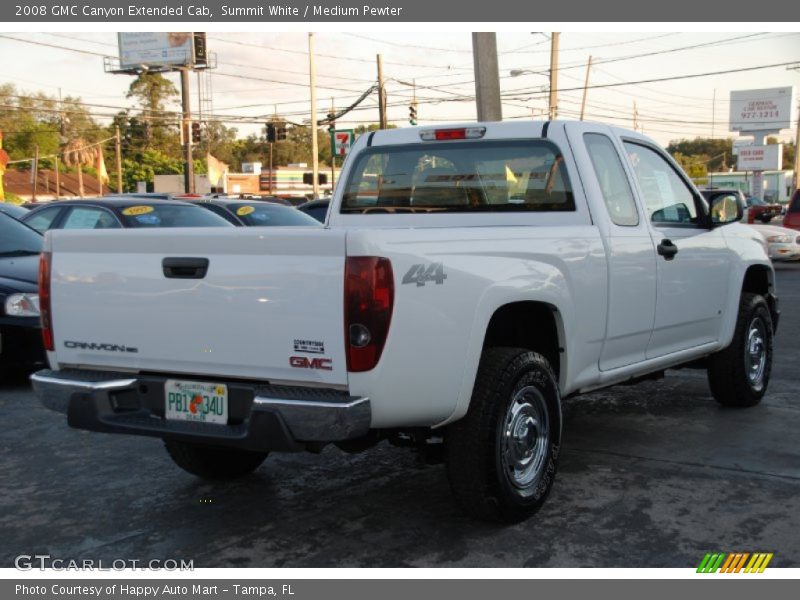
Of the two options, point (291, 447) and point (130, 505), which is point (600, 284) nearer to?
point (291, 447)

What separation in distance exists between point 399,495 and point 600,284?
1.54 m

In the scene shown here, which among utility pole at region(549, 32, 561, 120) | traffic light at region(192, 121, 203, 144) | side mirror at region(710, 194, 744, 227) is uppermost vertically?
utility pole at region(549, 32, 561, 120)

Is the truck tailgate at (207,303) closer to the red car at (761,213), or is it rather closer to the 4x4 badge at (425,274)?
the 4x4 badge at (425,274)

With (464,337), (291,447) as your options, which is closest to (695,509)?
(464,337)

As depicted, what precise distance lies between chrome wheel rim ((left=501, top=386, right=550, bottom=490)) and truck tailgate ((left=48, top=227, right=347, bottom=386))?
1.03 meters

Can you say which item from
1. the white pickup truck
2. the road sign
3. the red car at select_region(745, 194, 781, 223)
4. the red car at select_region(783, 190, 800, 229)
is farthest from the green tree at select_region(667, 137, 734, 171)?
the white pickup truck

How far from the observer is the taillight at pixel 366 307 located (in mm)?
3842

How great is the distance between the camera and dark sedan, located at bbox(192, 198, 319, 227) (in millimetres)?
12734

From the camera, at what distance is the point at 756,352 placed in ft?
24.3

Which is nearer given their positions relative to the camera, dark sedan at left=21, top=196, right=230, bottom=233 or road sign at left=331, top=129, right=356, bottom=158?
dark sedan at left=21, top=196, right=230, bottom=233

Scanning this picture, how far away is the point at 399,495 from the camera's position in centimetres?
517

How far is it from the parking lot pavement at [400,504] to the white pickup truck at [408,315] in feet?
0.92

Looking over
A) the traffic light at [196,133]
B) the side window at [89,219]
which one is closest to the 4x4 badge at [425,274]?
the side window at [89,219]

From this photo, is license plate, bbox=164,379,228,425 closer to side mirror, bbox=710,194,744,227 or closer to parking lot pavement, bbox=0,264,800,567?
parking lot pavement, bbox=0,264,800,567
